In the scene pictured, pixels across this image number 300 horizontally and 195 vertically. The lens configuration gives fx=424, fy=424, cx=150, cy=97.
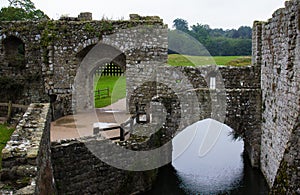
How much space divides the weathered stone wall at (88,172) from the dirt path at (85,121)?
5.50 ft

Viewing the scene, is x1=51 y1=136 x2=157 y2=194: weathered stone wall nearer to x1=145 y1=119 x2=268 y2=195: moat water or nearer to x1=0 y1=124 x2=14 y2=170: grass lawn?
x1=145 y1=119 x2=268 y2=195: moat water

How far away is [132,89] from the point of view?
14969mm

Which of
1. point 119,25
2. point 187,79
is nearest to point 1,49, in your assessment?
point 119,25

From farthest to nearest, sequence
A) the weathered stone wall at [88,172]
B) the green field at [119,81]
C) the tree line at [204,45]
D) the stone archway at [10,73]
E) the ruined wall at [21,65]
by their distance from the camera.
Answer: the tree line at [204,45]
the green field at [119,81]
the stone archway at [10,73]
the ruined wall at [21,65]
the weathered stone wall at [88,172]

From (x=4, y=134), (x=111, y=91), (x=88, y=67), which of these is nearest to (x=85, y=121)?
(x=88, y=67)

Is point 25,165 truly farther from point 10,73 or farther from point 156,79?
point 10,73

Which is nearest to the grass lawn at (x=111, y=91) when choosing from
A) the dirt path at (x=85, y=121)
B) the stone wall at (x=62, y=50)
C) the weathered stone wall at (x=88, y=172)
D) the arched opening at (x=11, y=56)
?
the dirt path at (x=85, y=121)

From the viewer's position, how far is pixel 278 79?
984 centimetres

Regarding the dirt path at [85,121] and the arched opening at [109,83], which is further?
the arched opening at [109,83]

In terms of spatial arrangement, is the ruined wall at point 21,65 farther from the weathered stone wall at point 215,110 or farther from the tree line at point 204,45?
the tree line at point 204,45

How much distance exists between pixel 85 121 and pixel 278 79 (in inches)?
264

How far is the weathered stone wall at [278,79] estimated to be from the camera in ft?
27.8

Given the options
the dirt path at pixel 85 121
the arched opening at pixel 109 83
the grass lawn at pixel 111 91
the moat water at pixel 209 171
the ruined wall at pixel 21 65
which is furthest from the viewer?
the grass lawn at pixel 111 91

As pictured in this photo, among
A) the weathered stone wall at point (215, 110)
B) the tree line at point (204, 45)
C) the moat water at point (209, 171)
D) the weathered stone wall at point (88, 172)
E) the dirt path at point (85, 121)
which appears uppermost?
the tree line at point (204, 45)
